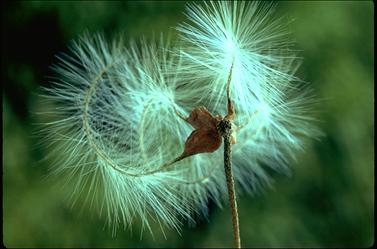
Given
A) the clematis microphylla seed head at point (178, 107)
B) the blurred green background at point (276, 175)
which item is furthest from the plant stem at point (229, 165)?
the blurred green background at point (276, 175)

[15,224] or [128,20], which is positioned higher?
[128,20]

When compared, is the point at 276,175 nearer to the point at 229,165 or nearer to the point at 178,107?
the point at 178,107

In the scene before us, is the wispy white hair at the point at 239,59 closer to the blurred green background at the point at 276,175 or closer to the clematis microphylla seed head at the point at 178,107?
the clematis microphylla seed head at the point at 178,107

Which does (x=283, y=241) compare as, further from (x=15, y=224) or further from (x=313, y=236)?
(x=15, y=224)

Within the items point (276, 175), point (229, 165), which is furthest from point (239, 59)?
point (276, 175)

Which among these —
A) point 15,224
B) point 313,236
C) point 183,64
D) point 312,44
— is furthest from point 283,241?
point 183,64
